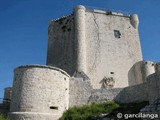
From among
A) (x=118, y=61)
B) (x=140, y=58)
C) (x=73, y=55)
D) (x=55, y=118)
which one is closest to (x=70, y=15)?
(x=73, y=55)

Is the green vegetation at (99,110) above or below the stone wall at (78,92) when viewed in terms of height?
below

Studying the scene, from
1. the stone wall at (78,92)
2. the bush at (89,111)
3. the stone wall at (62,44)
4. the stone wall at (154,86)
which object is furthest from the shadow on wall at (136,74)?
the stone wall at (154,86)

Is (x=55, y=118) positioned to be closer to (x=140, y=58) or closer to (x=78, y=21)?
(x=78, y=21)

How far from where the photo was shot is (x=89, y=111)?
1572 centimetres

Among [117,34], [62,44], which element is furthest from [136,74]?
[62,44]

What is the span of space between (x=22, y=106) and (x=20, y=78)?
2095 mm

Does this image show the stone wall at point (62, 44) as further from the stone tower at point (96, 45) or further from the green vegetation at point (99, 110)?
the green vegetation at point (99, 110)

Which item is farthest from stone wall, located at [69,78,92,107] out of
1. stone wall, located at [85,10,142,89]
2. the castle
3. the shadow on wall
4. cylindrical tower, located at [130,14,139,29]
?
cylindrical tower, located at [130,14,139,29]

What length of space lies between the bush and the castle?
75 centimetres

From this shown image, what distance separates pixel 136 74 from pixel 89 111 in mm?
11205

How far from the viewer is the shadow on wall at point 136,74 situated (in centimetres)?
2462

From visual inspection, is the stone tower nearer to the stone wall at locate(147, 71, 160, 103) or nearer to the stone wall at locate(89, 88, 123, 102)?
the stone wall at locate(89, 88, 123, 102)

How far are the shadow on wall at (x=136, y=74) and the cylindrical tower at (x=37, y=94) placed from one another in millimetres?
10336

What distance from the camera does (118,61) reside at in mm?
25094
